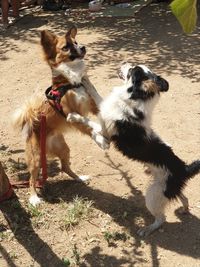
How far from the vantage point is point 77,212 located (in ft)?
12.1

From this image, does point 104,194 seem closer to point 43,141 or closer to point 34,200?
point 34,200

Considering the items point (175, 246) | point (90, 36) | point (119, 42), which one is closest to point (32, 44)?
point (90, 36)

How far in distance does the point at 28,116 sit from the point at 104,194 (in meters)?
1.13

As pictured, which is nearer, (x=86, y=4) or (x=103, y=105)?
(x=103, y=105)

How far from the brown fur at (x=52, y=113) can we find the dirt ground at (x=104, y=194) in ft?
0.95

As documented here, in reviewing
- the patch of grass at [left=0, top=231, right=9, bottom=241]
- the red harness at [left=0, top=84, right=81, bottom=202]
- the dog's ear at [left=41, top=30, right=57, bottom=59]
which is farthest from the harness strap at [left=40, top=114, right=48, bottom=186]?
the patch of grass at [left=0, top=231, right=9, bottom=241]

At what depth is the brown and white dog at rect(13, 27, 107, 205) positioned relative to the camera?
3.57 m

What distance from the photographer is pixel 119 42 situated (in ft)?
28.8

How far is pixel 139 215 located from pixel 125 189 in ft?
1.42

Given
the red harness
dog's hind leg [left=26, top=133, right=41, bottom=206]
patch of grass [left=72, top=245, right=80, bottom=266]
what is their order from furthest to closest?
dog's hind leg [left=26, top=133, right=41, bottom=206], the red harness, patch of grass [left=72, top=245, right=80, bottom=266]

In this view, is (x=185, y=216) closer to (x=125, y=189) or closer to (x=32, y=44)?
(x=125, y=189)

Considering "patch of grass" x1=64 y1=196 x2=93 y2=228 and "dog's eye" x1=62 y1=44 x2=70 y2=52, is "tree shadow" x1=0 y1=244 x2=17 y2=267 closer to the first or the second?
"patch of grass" x1=64 y1=196 x2=93 y2=228

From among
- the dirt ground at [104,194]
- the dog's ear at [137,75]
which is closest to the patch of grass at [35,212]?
the dirt ground at [104,194]

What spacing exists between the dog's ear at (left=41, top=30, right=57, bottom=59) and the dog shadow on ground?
142 centimetres
